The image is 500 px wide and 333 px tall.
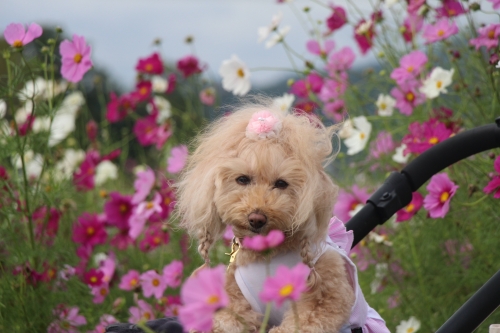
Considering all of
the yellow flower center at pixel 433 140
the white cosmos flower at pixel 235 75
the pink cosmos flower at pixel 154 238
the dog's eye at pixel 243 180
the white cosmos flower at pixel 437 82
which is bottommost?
the pink cosmos flower at pixel 154 238

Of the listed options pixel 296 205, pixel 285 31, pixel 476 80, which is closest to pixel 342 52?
pixel 285 31

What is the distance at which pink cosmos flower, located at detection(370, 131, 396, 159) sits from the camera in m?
2.38

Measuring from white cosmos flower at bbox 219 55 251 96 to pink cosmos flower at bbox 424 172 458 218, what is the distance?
0.76 metres

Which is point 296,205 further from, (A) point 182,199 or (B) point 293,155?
(A) point 182,199

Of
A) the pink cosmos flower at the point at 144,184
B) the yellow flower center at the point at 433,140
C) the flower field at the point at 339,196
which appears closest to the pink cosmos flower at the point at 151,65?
the flower field at the point at 339,196

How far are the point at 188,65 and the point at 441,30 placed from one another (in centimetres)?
110

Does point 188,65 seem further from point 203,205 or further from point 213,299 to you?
point 213,299

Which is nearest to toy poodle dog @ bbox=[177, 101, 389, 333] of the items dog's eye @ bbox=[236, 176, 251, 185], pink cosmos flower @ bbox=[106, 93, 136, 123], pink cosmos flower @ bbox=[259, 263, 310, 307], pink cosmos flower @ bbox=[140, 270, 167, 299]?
dog's eye @ bbox=[236, 176, 251, 185]

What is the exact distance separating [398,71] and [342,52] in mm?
436

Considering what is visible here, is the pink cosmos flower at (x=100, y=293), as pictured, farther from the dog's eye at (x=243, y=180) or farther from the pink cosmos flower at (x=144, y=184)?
the dog's eye at (x=243, y=180)

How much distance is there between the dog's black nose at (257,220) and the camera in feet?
3.66

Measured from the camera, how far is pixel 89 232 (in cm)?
229

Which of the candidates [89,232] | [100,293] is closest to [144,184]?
[89,232]

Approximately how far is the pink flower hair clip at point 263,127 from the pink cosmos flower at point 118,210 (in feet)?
4.05
